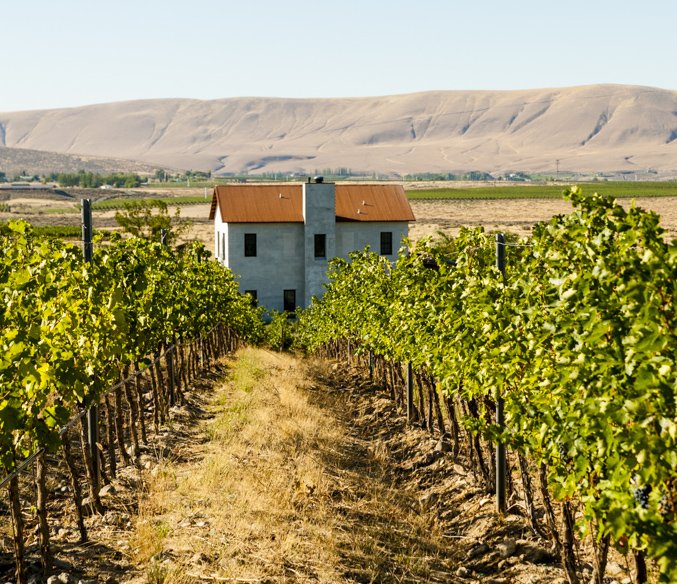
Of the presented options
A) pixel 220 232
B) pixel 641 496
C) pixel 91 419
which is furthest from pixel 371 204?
pixel 641 496

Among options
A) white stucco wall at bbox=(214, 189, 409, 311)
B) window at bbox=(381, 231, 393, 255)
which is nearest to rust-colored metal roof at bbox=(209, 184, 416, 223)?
white stucco wall at bbox=(214, 189, 409, 311)

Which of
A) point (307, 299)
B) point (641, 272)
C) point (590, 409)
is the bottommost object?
point (307, 299)

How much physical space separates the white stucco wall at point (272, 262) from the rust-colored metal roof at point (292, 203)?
1.83ft

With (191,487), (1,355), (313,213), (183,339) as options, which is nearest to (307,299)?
(313,213)

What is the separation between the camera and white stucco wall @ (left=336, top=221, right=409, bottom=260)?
4881 cm

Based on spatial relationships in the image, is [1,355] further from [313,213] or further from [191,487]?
[313,213]

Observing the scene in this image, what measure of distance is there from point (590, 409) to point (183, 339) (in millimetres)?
16521

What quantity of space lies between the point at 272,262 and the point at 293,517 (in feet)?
121

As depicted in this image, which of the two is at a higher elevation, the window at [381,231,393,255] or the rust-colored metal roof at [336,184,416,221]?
the rust-colored metal roof at [336,184,416,221]

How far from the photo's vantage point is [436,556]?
10969mm

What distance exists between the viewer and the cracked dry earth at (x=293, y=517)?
980 cm

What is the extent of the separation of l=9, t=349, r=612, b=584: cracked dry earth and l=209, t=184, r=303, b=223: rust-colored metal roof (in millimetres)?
29670

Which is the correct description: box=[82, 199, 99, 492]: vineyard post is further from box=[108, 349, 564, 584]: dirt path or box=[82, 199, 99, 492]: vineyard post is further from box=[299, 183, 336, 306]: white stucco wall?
box=[299, 183, 336, 306]: white stucco wall

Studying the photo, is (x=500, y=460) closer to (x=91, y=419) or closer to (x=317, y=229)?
(x=91, y=419)
